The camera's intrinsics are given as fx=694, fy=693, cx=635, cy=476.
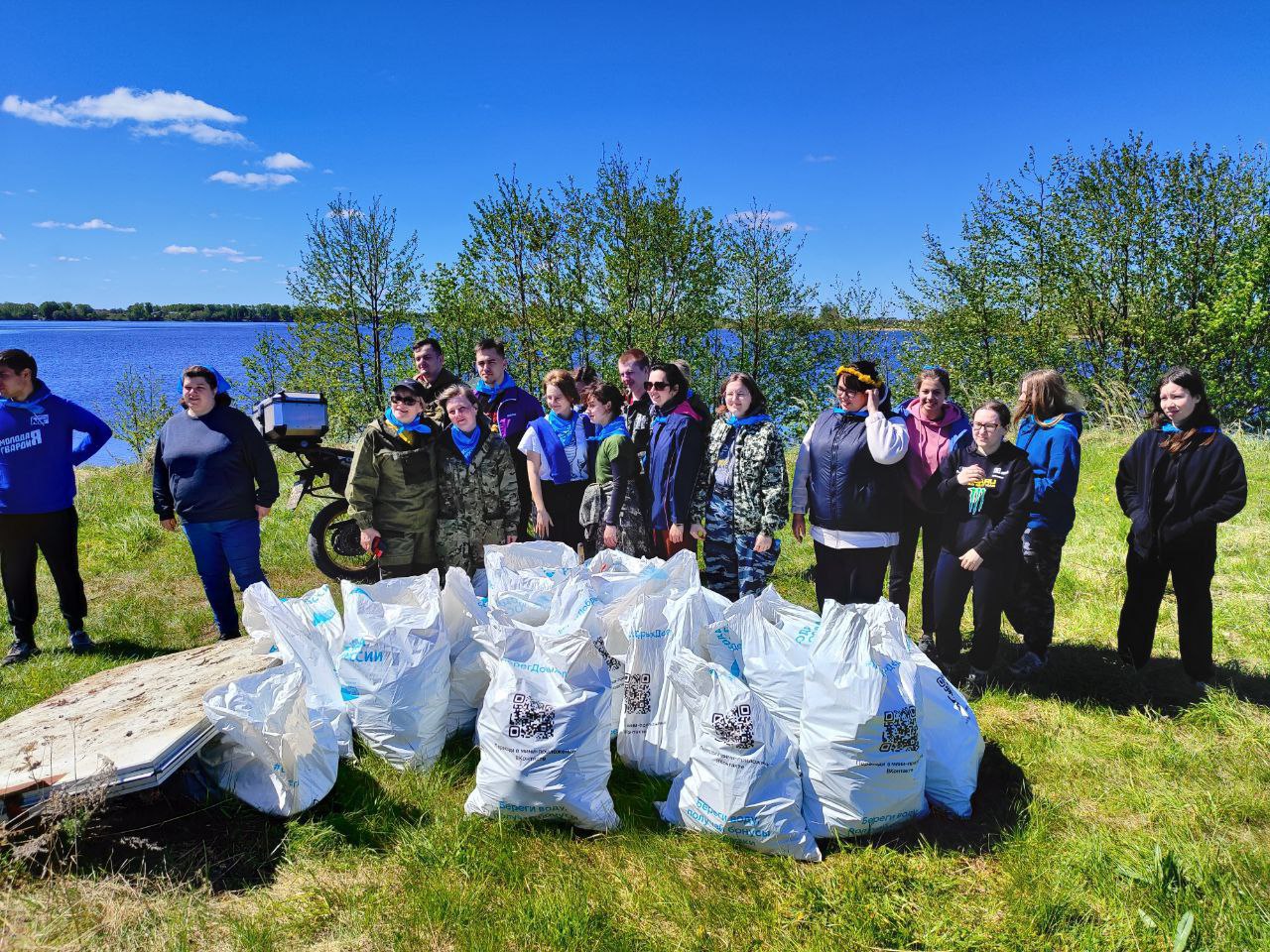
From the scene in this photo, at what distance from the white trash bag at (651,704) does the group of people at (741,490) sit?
1251 mm

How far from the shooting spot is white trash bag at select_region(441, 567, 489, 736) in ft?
9.85

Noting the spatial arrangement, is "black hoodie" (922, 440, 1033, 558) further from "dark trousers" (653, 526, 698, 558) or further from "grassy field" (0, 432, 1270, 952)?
"dark trousers" (653, 526, 698, 558)

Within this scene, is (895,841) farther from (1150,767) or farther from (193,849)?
(193,849)

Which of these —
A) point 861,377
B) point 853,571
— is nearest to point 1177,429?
point 861,377

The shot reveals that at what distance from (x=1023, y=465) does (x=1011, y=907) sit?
217cm

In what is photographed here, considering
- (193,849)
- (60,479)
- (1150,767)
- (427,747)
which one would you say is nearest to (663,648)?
(427,747)

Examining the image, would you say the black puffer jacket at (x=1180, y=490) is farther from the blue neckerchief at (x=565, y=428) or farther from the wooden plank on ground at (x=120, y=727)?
the wooden plank on ground at (x=120, y=727)

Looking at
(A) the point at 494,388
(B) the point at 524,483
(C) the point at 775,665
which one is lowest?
(C) the point at 775,665

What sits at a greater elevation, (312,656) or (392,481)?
(392,481)

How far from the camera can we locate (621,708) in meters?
2.87

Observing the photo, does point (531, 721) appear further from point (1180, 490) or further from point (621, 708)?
point (1180, 490)

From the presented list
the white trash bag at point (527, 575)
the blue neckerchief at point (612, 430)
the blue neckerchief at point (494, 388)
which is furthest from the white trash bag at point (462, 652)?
the blue neckerchief at point (494, 388)

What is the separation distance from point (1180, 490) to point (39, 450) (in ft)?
20.6

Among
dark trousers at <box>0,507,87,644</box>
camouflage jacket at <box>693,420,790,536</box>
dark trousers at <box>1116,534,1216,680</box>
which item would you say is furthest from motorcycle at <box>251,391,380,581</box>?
dark trousers at <box>1116,534,1216,680</box>
